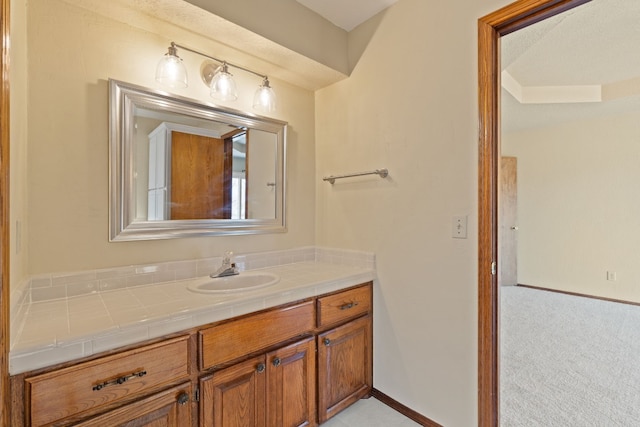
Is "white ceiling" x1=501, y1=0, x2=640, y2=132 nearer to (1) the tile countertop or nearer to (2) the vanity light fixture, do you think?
(2) the vanity light fixture

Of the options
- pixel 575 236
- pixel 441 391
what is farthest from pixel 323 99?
pixel 575 236

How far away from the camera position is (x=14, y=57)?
40.6 inches

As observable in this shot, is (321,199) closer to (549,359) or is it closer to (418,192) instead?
(418,192)

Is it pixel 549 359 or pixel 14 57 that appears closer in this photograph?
pixel 14 57

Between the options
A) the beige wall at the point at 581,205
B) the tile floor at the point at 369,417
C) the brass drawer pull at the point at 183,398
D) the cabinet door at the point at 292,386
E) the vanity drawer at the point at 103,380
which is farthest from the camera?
the beige wall at the point at 581,205

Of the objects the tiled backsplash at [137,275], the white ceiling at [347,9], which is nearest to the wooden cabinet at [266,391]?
the tiled backsplash at [137,275]

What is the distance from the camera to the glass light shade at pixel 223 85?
171 centimetres

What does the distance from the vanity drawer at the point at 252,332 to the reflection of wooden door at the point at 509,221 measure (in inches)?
160

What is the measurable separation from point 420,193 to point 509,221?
3568mm

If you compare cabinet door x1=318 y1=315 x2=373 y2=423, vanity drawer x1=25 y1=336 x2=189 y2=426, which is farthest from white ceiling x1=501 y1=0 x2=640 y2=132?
vanity drawer x1=25 y1=336 x2=189 y2=426

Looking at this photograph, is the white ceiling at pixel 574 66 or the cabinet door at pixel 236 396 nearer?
the cabinet door at pixel 236 396

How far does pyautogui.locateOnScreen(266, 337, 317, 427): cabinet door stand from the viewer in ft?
4.50

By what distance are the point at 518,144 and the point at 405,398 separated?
14.2 ft

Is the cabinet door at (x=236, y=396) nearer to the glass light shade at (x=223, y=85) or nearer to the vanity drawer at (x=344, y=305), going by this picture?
the vanity drawer at (x=344, y=305)
